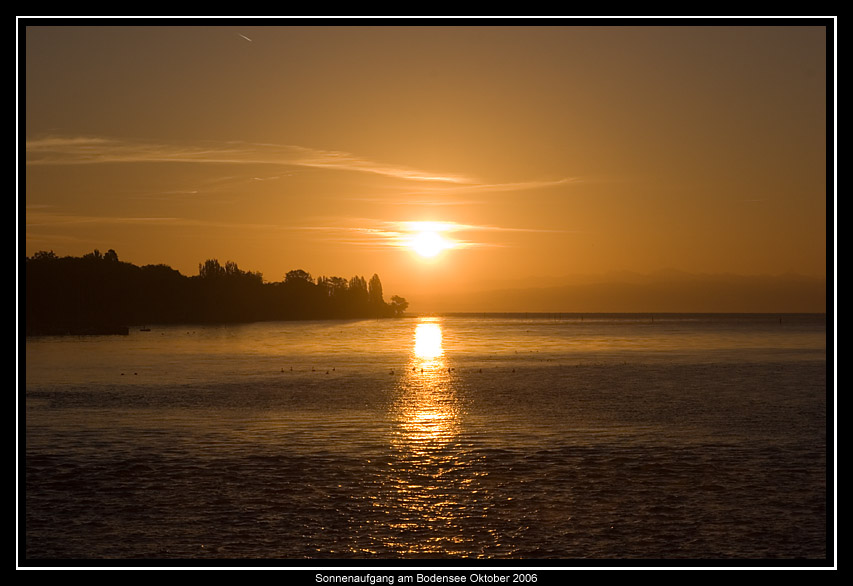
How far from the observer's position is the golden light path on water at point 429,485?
21125mm

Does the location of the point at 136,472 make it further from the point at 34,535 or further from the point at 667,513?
the point at 667,513

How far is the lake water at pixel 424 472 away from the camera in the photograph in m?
21.1

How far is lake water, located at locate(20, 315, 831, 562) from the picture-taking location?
2106 cm

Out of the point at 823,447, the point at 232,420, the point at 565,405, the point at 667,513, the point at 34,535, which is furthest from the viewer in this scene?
the point at 565,405

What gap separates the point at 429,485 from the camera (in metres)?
27.1

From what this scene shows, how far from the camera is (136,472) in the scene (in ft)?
94.9

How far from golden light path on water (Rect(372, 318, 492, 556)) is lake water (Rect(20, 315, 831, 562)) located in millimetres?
97

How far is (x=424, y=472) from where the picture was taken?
2933cm

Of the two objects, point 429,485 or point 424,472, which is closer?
point 429,485

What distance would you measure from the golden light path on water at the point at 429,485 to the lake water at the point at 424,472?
10cm

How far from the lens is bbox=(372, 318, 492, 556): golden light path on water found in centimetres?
2112

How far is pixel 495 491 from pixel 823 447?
59.6ft

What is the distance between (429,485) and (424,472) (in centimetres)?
220
